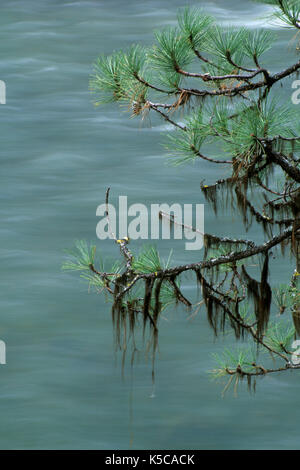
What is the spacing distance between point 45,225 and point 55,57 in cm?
543

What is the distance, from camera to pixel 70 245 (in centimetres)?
964

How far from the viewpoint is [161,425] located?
20.0 feet

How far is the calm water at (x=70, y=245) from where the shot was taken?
614 cm

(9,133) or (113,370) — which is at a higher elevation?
(9,133)

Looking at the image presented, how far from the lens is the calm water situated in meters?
6.14

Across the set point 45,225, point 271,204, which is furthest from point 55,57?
point 271,204

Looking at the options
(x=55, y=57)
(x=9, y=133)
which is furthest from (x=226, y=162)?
(x=55, y=57)

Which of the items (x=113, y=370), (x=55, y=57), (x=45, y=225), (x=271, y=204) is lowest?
(x=113, y=370)

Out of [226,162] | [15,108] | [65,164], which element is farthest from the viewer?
[15,108]
